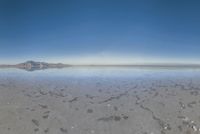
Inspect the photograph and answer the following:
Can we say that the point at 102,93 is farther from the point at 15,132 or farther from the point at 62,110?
the point at 15,132

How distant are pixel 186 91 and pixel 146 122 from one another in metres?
8.25

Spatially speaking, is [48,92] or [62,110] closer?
[62,110]

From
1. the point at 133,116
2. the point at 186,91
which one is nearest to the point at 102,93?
the point at 133,116

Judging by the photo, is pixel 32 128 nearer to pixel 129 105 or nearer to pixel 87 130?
pixel 87 130

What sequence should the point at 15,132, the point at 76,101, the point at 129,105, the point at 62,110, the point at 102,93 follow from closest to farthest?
the point at 15,132 → the point at 62,110 → the point at 129,105 → the point at 76,101 → the point at 102,93

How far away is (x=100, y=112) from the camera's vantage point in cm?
1348

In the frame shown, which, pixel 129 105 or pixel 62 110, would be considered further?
pixel 129 105

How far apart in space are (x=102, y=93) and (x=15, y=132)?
28.3 feet

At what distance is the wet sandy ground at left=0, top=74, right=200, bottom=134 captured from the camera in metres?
11.3

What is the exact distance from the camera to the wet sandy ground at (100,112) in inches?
444

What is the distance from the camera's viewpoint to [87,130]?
1113 centimetres

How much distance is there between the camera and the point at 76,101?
51.6 ft

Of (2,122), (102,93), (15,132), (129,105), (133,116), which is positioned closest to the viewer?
(15,132)

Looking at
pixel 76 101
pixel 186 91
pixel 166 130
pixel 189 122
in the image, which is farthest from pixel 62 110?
pixel 186 91
